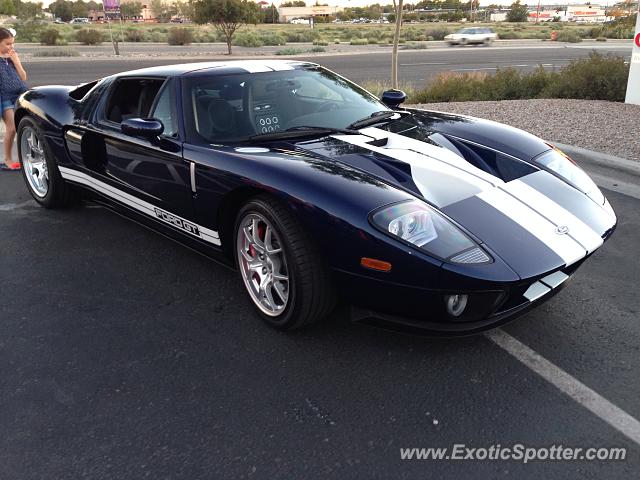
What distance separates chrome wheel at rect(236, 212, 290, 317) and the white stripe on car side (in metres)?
0.24

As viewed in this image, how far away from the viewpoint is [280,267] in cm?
295

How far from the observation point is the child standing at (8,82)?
6.07 meters

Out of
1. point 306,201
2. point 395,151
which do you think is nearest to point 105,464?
point 306,201

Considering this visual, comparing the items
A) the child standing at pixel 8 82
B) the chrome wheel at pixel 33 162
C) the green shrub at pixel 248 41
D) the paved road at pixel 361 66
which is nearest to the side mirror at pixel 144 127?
the chrome wheel at pixel 33 162

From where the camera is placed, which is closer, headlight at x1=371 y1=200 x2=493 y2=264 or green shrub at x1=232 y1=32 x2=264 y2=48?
headlight at x1=371 y1=200 x2=493 y2=264

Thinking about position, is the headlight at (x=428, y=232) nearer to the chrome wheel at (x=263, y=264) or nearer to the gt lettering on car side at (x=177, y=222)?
the chrome wheel at (x=263, y=264)

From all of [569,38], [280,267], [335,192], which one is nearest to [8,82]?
[280,267]

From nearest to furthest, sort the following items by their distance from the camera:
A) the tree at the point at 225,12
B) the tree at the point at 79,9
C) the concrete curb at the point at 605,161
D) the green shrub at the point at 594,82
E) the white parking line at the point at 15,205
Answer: the white parking line at the point at 15,205, the concrete curb at the point at 605,161, the green shrub at the point at 594,82, the tree at the point at 225,12, the tree at the point at 79,9

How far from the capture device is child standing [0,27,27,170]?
6.07 meters

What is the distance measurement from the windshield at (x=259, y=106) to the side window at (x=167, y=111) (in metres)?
0.12

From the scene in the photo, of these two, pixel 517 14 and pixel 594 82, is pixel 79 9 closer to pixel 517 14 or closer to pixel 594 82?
pixel 517 14

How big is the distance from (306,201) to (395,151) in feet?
2.60

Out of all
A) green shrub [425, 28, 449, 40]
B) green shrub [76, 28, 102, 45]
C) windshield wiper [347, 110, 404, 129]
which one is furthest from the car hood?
green shrub [425, 28, 449, 40]

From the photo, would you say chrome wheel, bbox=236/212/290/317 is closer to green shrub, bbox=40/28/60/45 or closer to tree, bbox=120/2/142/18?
green shrub, bbox=40/28/60/45
